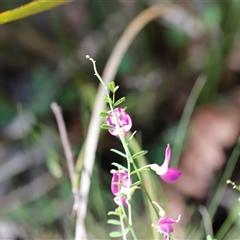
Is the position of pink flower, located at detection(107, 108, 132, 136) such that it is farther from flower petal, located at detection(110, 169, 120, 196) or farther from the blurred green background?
the blurred green background

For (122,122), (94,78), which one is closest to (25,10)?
(122,122)

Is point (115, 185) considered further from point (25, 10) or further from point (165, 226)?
point (25, 10)

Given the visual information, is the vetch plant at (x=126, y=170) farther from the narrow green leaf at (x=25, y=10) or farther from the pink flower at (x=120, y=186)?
the narrow green leaf at (x=25, y=10)

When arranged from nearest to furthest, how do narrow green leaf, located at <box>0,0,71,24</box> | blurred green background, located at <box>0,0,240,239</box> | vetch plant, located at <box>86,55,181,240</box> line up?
1. vetch plant, located at <box>86,55,181,240</box>
2. narrow green leaf, located at <box>0,0,71,24</box>
3. blurred green background, located at <box>0,0,240,239</box>

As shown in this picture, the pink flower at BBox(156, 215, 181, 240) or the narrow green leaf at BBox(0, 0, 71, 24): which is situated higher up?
the narrow green leaf at BBox(0, 0, 71, 24)

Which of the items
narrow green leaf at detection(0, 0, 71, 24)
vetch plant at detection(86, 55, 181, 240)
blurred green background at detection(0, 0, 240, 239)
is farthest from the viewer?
blurred green background at detection(0, 0, 240, 239)

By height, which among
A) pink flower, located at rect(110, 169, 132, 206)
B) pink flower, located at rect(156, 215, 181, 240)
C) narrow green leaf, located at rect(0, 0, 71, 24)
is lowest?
pink flower, located at rect(156, 215, 181, 240)

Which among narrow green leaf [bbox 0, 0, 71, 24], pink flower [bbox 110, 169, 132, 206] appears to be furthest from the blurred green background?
pink flower [bbox 110, 169, 132, 206]
